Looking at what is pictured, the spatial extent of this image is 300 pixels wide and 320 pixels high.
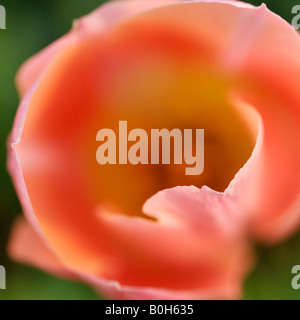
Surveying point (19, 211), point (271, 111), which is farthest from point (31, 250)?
point (271, 111)

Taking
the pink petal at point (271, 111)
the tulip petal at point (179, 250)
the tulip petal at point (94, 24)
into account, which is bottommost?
the tulip petal at point (179, 250)

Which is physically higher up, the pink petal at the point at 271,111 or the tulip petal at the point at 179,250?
the pink petal at the point at 271,111

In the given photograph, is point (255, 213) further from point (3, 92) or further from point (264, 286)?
point (3, 92)

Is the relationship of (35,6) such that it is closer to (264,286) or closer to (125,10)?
(125,10)

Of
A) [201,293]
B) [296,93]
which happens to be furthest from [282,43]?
[201,293]

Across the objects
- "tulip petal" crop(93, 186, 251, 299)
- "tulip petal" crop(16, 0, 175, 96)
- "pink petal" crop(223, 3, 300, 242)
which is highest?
"tulip petal" crop(16, 0, 175, 96)

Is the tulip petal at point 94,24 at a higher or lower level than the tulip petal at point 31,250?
higher

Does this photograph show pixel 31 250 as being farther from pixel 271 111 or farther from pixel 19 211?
pixel 271 111

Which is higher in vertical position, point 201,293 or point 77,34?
point 77,34
